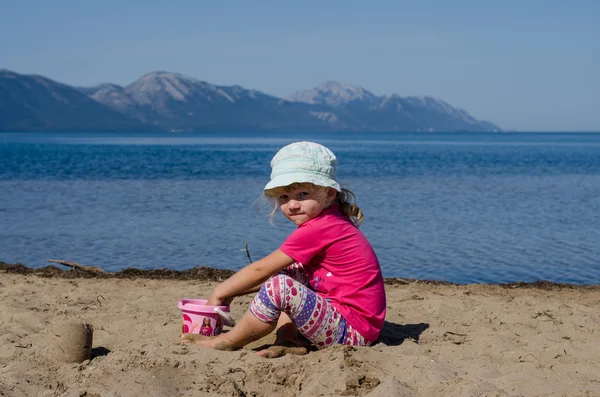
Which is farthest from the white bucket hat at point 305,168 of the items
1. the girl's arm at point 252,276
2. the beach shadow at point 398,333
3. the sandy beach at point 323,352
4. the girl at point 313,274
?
the beach shadow at point 398,333

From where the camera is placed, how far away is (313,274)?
495cm

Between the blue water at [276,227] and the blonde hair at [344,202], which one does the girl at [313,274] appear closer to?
the blonde hair at [344,202]

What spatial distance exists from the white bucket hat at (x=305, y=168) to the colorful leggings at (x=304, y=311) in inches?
23.6

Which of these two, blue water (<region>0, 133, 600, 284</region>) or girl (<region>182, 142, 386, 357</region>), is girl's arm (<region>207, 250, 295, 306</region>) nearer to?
girl (<region>182, 142, 386, 357</region>)

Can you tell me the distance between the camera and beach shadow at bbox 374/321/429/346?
17.4 feet

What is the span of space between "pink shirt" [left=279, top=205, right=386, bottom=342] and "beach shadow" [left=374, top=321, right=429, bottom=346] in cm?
38

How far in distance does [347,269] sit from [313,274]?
25cm

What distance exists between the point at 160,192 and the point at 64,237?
9357 millimetres

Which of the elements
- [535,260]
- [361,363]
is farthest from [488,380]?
[535,260]

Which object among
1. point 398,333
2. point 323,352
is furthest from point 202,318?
point 398,333

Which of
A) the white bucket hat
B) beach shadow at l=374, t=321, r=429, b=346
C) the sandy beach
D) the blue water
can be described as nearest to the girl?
the white bucket hat

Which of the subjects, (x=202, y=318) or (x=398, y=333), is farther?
(x=398, y=333)

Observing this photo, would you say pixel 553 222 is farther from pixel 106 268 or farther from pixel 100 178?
pixel 100 178

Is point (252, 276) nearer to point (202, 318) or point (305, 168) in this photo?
point (202, 318)
